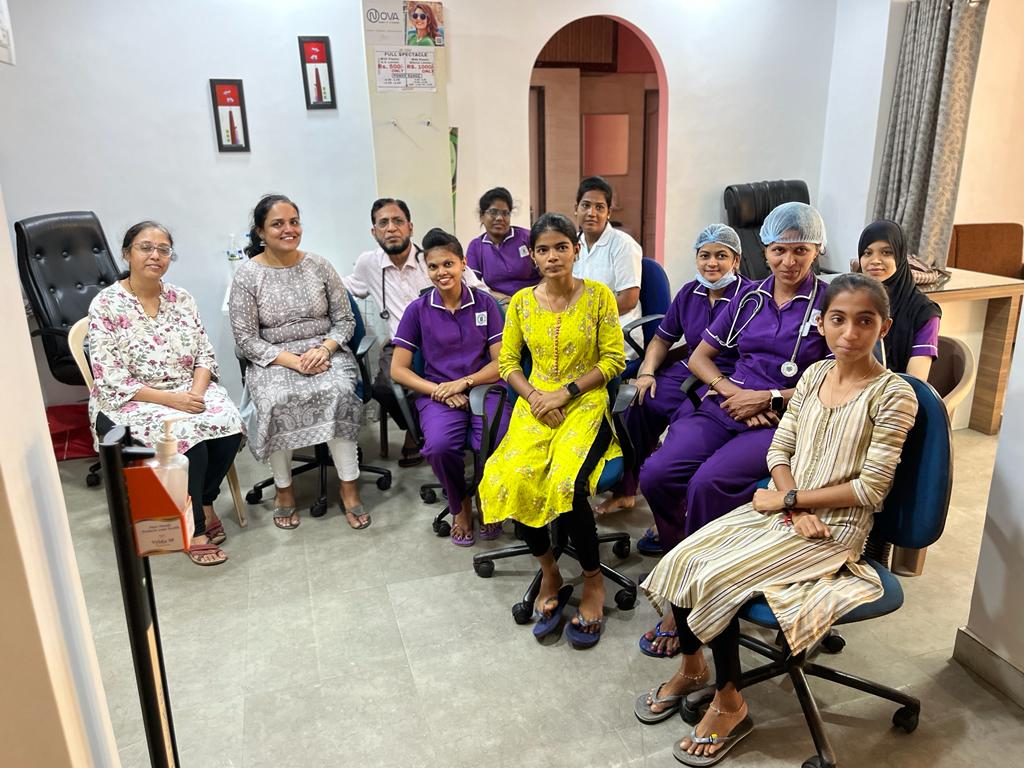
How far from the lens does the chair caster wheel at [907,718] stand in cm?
192

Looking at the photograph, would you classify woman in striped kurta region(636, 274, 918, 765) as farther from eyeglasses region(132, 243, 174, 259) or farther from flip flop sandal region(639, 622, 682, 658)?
eyeglasses region(132, 243, 174, 259)

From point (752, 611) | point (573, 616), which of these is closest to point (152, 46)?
point (573, 616)

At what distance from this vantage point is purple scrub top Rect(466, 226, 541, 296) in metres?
3.84

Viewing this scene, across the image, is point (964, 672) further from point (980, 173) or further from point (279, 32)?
point (279, 32)

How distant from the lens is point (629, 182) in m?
7.24

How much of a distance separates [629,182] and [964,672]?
5.80 m

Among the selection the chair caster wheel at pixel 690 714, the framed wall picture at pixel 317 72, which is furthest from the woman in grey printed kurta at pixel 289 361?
the chair caster wheel at pixel 690 714

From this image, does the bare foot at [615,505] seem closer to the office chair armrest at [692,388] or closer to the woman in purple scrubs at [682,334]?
the woman in purple scrubs at [682,334]

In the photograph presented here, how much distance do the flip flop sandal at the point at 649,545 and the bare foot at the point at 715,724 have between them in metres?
0.91

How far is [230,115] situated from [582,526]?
300cm

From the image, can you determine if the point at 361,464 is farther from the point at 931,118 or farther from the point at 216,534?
the point at 931,118

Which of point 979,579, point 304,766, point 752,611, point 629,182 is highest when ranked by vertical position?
point 629,182

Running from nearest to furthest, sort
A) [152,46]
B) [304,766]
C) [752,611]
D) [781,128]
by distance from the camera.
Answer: [752,611], [304,766], [152,46], [781,128]

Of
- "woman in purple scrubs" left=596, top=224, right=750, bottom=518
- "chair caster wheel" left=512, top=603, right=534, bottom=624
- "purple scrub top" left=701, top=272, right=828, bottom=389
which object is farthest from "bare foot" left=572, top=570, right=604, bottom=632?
"purple scrub top" left=701, top=272, right=828, bottom=389
